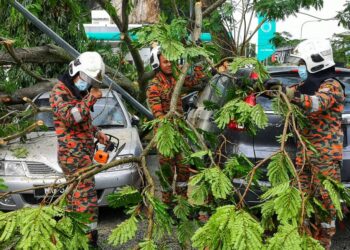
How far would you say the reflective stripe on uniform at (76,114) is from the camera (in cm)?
444

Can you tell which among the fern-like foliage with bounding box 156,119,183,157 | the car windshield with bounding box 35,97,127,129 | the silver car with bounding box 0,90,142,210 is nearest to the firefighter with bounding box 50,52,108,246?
the silver car with bounding box 0,90,142,210

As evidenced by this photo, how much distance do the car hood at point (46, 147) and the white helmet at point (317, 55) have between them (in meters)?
2.65

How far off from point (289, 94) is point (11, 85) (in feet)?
13.5

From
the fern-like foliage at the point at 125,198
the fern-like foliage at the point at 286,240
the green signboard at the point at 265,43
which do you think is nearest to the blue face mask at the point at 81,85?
the fern-like foliage at the point at 125,198

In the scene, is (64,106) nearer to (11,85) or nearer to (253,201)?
(253,201)

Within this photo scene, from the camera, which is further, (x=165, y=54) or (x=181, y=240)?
(x=181, y=240)

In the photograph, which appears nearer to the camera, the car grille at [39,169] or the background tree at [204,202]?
the background tree at [204,202]

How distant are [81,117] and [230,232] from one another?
2550 millimetres

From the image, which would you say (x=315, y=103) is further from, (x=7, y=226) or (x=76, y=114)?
(x=7, y=226)

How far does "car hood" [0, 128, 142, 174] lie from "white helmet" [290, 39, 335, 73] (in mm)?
2650

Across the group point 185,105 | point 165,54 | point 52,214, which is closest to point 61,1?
point 185,105

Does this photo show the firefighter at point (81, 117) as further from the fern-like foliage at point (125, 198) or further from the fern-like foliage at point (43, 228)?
the fern-like foliage at point (43, 228)

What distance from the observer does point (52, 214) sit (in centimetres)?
244

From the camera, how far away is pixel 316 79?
4434mm
